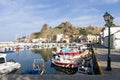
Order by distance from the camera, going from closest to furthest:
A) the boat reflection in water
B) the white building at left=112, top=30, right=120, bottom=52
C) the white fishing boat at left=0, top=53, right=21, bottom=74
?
the white fishing boat at left=0, top=53, right=21, bottom=74, the boat reflection in water, the white building at left=112, top=30, right=120, bottom=52

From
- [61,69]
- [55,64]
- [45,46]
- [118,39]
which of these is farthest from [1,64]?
[45,46]

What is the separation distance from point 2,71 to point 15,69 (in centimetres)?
779

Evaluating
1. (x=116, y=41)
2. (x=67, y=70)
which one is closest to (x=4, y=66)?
(x=67, y=70)

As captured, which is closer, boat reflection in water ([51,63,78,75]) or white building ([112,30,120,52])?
boat reflection in water ([51,63,78,75])

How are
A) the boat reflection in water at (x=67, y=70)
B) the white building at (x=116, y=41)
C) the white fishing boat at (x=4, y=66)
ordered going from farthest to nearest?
the white building at (x=116, y=41) < the boat reflection in water at (x=67, y=70) < the white fishing boat at (x=4, y=66)

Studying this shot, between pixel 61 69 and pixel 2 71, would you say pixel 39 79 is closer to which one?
pixel 2 71

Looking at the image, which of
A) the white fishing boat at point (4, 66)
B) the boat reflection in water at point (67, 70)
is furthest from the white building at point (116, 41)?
the white fishing boat at point (4, 66)

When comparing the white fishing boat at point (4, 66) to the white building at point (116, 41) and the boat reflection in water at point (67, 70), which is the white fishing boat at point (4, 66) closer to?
the boat reflection in water at point (67, 70)

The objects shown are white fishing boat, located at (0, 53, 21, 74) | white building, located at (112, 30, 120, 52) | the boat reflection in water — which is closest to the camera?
white fishing boat, located at (0, 53, 21, 74)

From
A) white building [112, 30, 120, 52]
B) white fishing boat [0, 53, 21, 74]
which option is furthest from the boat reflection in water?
white building [112, 30, 120, 52]

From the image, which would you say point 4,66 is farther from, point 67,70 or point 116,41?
point 116,41

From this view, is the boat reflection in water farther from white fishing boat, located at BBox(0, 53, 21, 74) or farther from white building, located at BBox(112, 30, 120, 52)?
white building, located at BBox(112, 30, 120, 52)

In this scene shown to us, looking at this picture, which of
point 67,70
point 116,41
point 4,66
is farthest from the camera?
point 116,41

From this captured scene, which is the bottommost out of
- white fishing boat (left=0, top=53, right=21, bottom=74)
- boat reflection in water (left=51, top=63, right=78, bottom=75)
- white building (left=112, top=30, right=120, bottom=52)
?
boat reflection in water (left=51, top=63, right=78, bottom=75)
